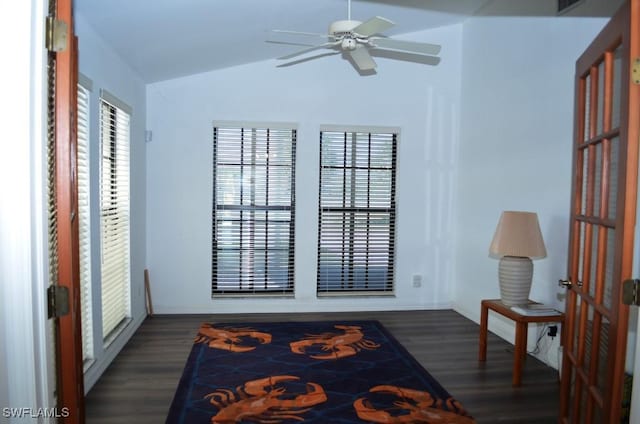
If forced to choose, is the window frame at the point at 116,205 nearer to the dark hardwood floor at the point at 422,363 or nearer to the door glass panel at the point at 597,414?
the dark hardwood floor at the point at 422,363

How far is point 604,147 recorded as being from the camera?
2.02 metres

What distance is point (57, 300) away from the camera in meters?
1.49

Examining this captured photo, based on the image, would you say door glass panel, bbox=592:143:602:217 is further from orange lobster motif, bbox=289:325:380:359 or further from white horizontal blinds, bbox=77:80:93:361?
white horizontal blinds, bbox=77:80:93:361

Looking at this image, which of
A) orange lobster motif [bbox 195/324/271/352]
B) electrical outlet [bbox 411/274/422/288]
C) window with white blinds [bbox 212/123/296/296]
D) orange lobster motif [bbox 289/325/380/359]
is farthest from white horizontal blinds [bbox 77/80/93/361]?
electrical outlet [bbox 411/274/422/288]

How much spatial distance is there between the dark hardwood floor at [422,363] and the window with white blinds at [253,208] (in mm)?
457

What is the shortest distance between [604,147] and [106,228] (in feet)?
11.6

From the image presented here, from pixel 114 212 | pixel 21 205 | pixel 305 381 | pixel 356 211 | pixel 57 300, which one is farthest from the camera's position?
pixel 356 211

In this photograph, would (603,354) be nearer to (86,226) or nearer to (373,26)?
(373,26)

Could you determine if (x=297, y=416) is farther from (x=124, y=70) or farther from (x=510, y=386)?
(x=124, y=70)

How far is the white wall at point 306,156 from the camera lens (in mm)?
5137

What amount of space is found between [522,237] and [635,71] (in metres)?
2.07

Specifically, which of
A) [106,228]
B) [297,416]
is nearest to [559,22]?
[297,416]

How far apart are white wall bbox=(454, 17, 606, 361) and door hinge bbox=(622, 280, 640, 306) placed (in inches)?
84.9

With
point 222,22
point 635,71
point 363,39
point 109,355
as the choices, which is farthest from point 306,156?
point 635,71
